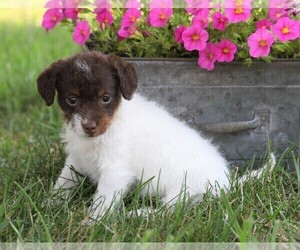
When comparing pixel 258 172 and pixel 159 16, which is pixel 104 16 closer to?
Answer: pixel 159 16

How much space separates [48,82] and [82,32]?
2.40ft

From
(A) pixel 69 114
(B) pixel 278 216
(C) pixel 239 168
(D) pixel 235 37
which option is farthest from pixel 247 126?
(A) pixel 69 114

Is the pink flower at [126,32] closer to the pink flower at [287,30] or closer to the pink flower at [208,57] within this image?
the pink flower at [208,57]

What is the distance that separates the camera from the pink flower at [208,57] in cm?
399

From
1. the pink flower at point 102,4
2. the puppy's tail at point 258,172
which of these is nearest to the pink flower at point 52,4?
the pink flower at point 102,4

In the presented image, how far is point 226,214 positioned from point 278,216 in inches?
15.1

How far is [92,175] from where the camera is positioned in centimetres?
383

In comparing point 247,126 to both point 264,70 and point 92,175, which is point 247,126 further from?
point 92,175

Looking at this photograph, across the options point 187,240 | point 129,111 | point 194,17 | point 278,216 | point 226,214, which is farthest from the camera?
point 194,17

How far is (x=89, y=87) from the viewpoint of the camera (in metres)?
3.43

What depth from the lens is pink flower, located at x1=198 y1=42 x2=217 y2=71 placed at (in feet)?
13.1

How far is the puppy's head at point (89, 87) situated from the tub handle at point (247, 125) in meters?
0.81

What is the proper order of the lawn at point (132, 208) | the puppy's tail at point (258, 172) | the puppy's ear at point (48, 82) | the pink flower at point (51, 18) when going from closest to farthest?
the lawn at point (132, 208) → the puppy's ear at point (48, 82) → the puppy's tail at point (258, 172) → the pink flower at point (51, 18)

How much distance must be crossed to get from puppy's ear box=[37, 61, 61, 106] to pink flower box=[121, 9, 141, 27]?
2.37 ft
